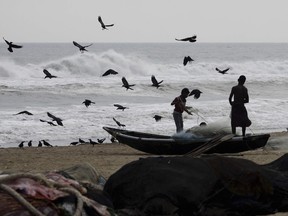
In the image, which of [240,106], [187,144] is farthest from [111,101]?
[187,144]

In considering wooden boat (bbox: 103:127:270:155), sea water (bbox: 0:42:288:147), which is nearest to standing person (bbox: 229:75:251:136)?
sea water (bbox: 0:42:288:147)

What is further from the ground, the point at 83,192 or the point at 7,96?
the point at 83,192

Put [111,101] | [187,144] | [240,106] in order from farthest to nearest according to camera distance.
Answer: [111,101], [240,106], [187,144]

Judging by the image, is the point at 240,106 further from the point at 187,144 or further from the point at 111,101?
the point at 111,101

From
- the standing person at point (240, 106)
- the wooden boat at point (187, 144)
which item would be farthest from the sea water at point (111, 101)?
the wooden boat at point (187, 144)

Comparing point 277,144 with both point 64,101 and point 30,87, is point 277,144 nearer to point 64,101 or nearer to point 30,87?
point 64,101

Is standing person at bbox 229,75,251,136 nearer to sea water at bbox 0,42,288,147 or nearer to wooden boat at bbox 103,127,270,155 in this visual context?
sea water at bbox 0,42,288,147

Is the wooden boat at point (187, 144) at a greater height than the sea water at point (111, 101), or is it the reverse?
the wooden boat at point (187, 144)

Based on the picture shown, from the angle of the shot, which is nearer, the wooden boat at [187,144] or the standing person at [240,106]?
the wooden boat at [187,144]

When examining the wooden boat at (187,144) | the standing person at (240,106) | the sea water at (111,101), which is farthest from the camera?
the sea water at (111,101)

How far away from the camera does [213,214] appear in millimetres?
6363

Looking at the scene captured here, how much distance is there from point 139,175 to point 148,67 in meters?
54.2

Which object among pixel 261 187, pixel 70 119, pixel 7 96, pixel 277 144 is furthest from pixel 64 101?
pixel 261 187

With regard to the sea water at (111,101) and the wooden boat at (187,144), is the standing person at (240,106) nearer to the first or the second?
the sea water at (111,101)
